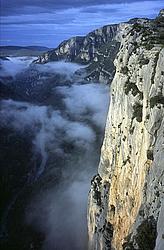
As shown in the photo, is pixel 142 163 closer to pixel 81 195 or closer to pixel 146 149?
pixel 146 149

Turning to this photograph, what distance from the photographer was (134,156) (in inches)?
2470

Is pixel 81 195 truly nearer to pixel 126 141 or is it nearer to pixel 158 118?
pixel 126 141

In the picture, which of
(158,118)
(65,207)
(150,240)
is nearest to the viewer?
(150,240)

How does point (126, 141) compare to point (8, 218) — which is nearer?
point (126, 141)

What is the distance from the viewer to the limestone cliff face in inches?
1789

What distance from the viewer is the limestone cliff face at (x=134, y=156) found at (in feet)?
149

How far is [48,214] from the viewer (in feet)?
583

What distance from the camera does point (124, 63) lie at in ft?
249

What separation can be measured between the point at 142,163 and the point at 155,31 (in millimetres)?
30807

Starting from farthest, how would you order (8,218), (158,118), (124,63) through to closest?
(8,218), (124,63), (158,118)

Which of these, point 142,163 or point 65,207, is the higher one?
point 142,163

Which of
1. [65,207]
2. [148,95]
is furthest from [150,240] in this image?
[65,207]

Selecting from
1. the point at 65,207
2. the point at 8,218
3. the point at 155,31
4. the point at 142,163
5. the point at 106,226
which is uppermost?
the point at 155,31

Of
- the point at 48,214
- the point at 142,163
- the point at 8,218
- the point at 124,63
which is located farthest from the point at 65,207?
the point at 142,163
